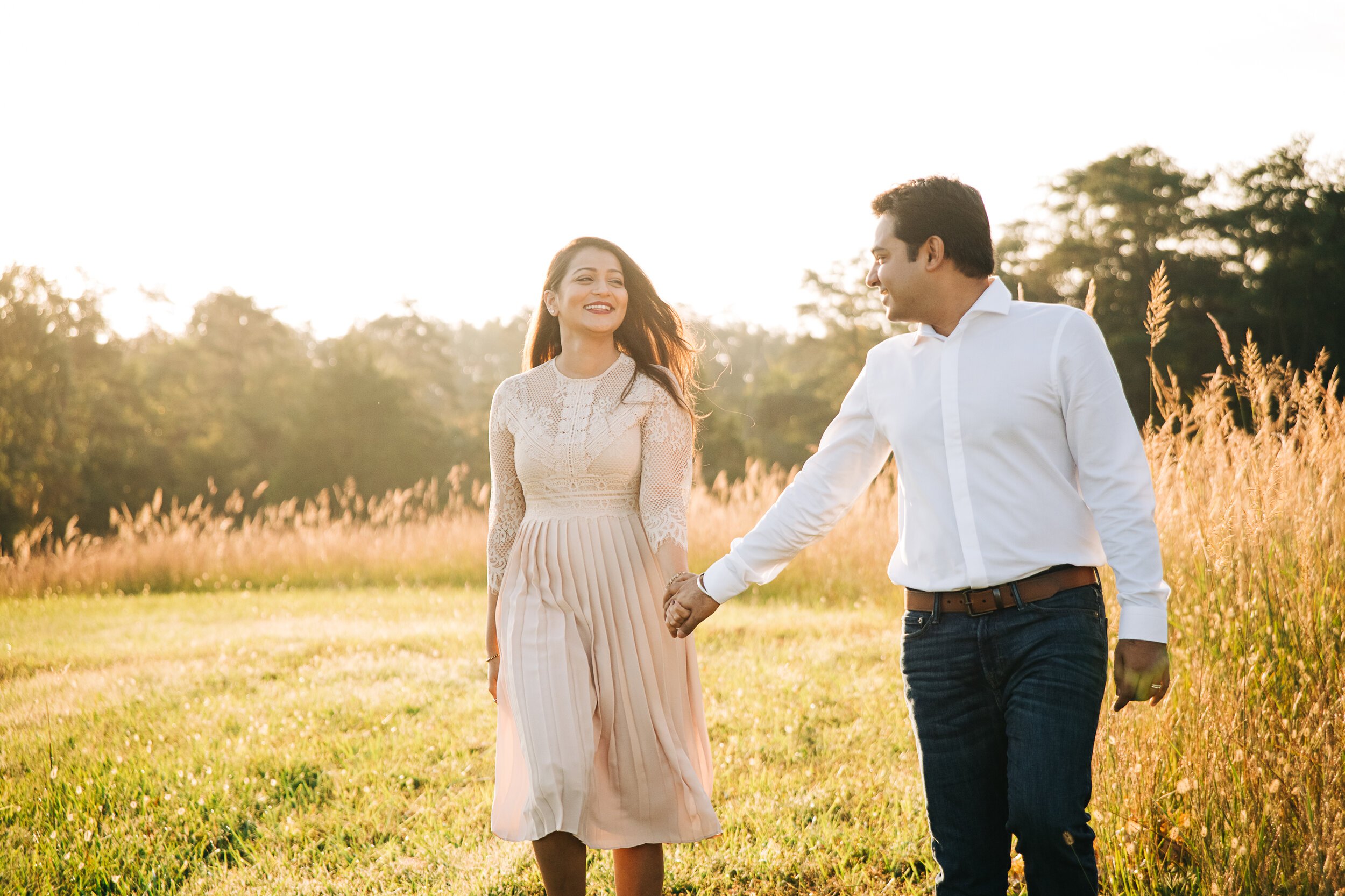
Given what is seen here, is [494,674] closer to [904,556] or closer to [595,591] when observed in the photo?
[595,591]

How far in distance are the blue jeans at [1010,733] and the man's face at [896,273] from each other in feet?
2.62

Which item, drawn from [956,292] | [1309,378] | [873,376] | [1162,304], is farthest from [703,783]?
[1309,378]

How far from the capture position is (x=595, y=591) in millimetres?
3219

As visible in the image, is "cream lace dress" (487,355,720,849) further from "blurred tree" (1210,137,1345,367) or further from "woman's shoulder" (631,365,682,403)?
"blurred tree" (1210,137,1345,367)

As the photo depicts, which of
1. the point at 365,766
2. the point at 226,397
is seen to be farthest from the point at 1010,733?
the point at 226,397

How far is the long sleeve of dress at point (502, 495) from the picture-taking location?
3514 millimetres

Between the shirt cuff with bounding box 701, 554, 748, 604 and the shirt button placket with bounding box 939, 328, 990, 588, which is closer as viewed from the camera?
the shirt button placket with bounding box 939, 328, 990, 588

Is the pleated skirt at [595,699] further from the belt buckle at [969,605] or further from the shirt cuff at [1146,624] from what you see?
the shirt cuff at [1146,624]

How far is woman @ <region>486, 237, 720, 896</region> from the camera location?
3.04m

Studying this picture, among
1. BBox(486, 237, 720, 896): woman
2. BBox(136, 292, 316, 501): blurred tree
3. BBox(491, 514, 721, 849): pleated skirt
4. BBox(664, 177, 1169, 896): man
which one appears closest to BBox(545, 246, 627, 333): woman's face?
BBox(486, 237, 720, 896): woman

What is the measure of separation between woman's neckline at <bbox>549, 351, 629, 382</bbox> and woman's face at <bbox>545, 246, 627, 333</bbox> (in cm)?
10

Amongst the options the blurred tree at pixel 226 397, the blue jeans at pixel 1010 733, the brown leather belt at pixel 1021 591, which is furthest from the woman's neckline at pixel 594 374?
the blurred tree at pixel 226 397

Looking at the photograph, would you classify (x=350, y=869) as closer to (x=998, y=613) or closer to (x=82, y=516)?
(x=998, y=613)

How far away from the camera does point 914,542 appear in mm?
2588
